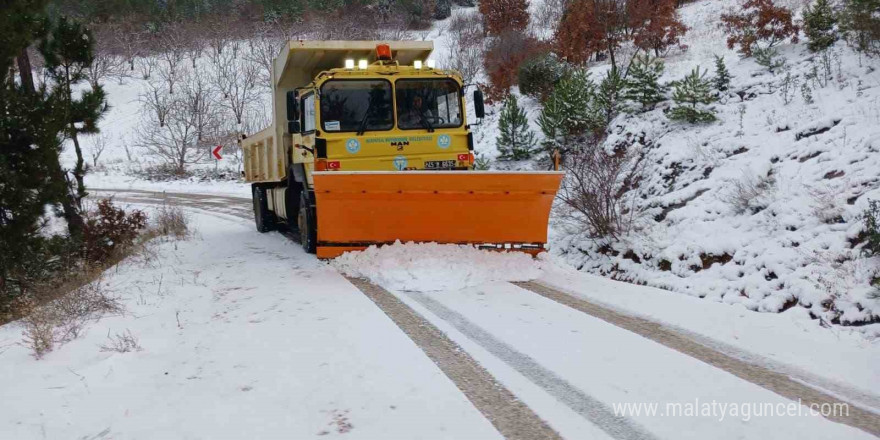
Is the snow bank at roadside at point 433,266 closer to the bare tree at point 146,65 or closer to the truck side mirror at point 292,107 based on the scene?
the truck side mirror at point 292,107

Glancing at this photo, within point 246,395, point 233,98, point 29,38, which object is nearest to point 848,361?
point 246,395

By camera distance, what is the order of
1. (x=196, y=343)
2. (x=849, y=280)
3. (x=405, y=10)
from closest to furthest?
1. (x=196, y=343)
2. (x=849, y=280)
3. (x=405, y=10)

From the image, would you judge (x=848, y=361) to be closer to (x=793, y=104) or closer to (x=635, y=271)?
(x=635, y=271)

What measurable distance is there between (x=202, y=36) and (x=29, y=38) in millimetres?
49285

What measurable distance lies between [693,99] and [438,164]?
583 centimetres

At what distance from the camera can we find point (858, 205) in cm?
573

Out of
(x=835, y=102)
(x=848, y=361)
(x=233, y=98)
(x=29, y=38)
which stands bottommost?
(x=848, y=361)

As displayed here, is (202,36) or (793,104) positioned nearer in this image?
(793,104)

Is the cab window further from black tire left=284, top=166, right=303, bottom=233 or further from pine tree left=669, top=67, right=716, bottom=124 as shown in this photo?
pine tree left=669, top=67, right=716, bottom=124

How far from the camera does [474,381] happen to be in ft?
11.5

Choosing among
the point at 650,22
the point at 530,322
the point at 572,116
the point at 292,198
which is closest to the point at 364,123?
the point at 292,198

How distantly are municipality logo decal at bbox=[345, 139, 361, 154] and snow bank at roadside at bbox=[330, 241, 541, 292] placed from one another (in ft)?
4.58

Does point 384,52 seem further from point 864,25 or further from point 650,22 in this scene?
point 650,22

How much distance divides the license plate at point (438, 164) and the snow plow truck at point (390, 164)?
0.01 meters
